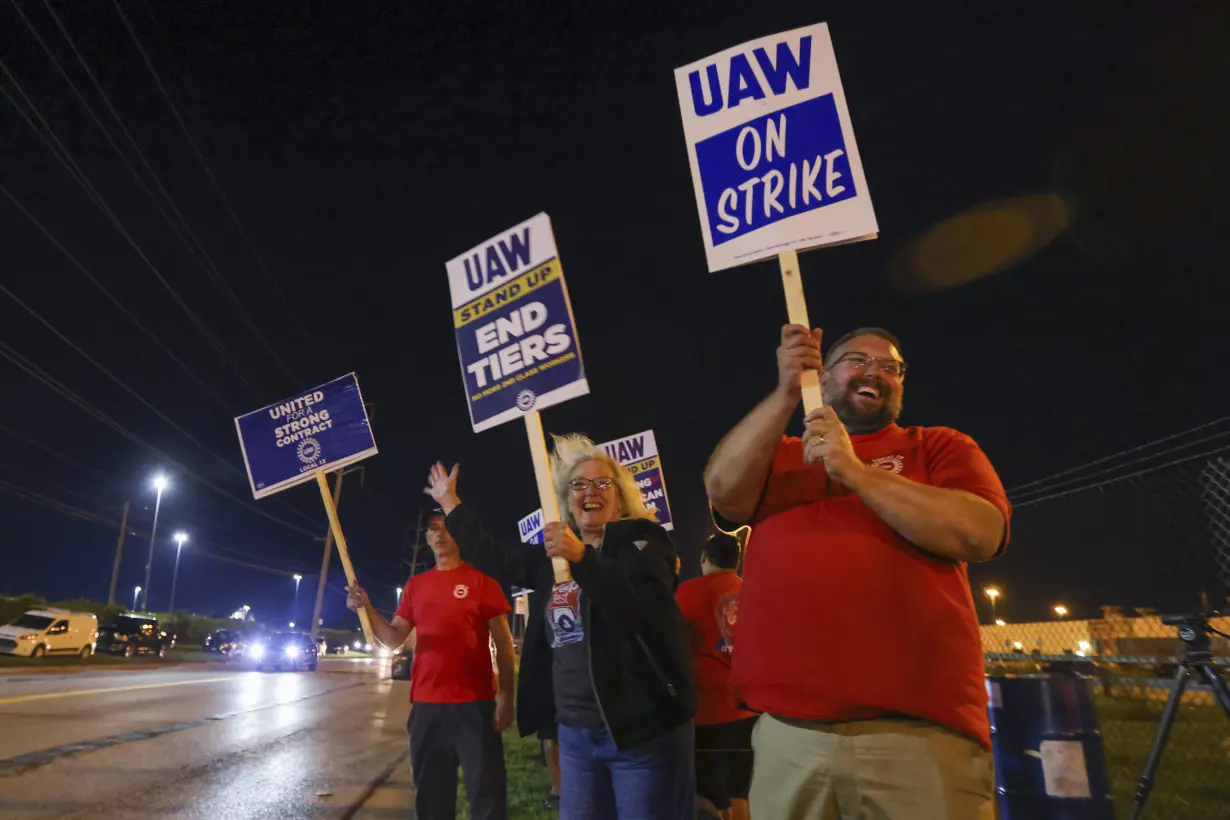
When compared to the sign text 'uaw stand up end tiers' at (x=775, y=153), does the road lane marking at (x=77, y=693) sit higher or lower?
lower

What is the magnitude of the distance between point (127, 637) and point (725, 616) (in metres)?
33.8

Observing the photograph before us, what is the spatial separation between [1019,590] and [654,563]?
5531 mm

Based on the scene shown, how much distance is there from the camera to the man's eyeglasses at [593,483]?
3.77 meters

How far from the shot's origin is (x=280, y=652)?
2947cm

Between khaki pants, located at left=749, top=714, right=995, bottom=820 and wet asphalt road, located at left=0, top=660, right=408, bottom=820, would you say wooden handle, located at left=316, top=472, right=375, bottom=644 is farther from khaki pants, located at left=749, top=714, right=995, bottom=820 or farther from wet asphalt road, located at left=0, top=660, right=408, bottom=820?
khaki pants, located at left=749, top=714, right=995, bottom=820

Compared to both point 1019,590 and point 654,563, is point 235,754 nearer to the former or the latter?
point 654,563

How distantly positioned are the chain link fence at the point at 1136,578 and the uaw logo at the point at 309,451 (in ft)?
18.0

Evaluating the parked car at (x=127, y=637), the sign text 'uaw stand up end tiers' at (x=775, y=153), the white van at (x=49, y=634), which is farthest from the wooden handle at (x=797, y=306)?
the parked car at (x=127, y=637)

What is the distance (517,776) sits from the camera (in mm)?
8086

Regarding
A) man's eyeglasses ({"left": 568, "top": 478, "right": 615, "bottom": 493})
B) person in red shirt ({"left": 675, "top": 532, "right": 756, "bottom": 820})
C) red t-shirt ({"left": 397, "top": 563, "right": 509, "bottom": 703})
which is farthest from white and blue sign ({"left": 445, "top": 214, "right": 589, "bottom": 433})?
person in red shirt ({"left": 675, "top": 532, "right": 756, "bottom": 820})

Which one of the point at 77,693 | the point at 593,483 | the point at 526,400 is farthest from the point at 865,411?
the point at 77,693

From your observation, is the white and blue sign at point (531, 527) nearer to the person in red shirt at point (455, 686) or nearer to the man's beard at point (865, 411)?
the person in red shirt at point (455, 686)

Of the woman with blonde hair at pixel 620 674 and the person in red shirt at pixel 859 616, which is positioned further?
the woman with blonde hair at pixel 620 674

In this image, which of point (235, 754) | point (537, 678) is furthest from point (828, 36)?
point (235, 754)
